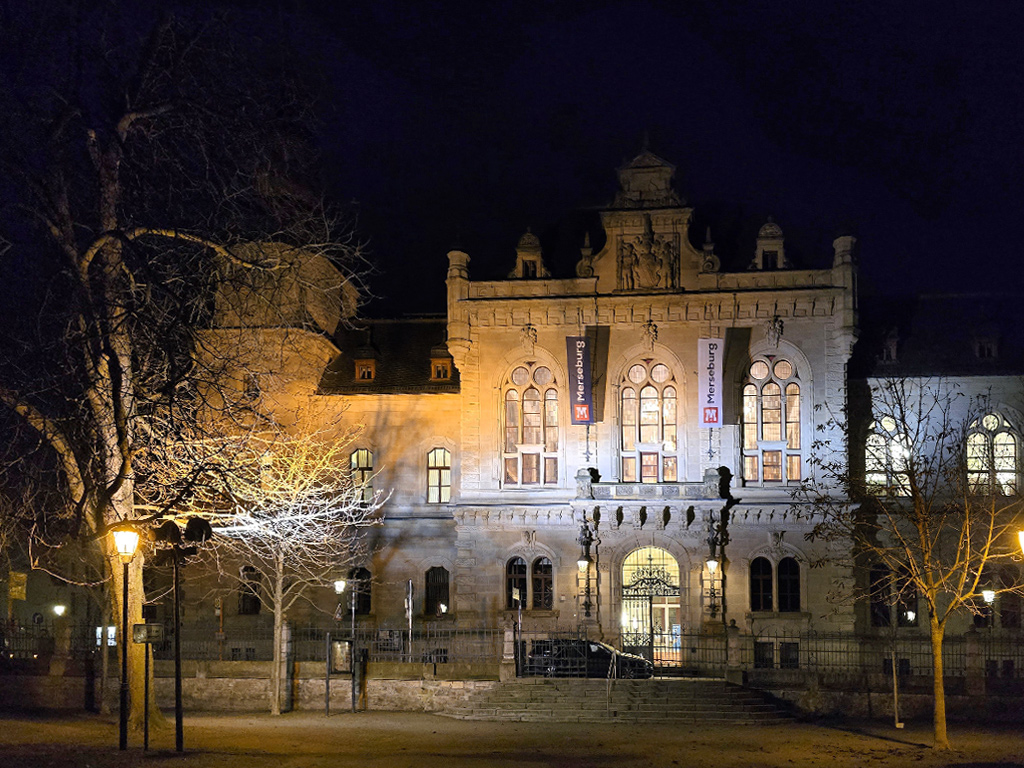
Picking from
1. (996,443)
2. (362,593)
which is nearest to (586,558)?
(362,593)

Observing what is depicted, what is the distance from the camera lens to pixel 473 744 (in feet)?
81.5

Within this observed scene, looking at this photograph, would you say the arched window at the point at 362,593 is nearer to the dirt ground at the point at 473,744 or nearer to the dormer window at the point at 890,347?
the dirt ground at the point at 473,744

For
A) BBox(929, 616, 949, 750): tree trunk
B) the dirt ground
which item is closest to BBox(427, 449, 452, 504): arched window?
the dirt ground

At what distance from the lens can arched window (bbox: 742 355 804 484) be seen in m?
40.6

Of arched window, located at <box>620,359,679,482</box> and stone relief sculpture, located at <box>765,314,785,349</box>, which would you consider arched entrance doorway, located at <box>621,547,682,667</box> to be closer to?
arched window, located at <box>620,359,679,482</box>

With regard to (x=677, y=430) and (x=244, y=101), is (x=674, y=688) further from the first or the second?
(x=244, y=101)

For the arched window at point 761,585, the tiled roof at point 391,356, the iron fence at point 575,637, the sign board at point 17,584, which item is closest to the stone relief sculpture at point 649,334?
the tiled roof at point 391,356

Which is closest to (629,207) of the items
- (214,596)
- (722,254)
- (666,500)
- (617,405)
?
(722,254)

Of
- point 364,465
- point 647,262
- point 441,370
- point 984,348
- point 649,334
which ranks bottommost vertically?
point 364,465

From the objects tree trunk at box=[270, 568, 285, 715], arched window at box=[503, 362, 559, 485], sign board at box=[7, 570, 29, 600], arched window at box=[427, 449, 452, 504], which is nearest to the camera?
tree trunk at box=[270, 568, 285, 715]

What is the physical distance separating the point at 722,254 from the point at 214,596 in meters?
23.0

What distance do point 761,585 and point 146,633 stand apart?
80.9ft

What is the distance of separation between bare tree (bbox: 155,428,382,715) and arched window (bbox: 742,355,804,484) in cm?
1357

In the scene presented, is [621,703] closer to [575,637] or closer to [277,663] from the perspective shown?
[575,637]
